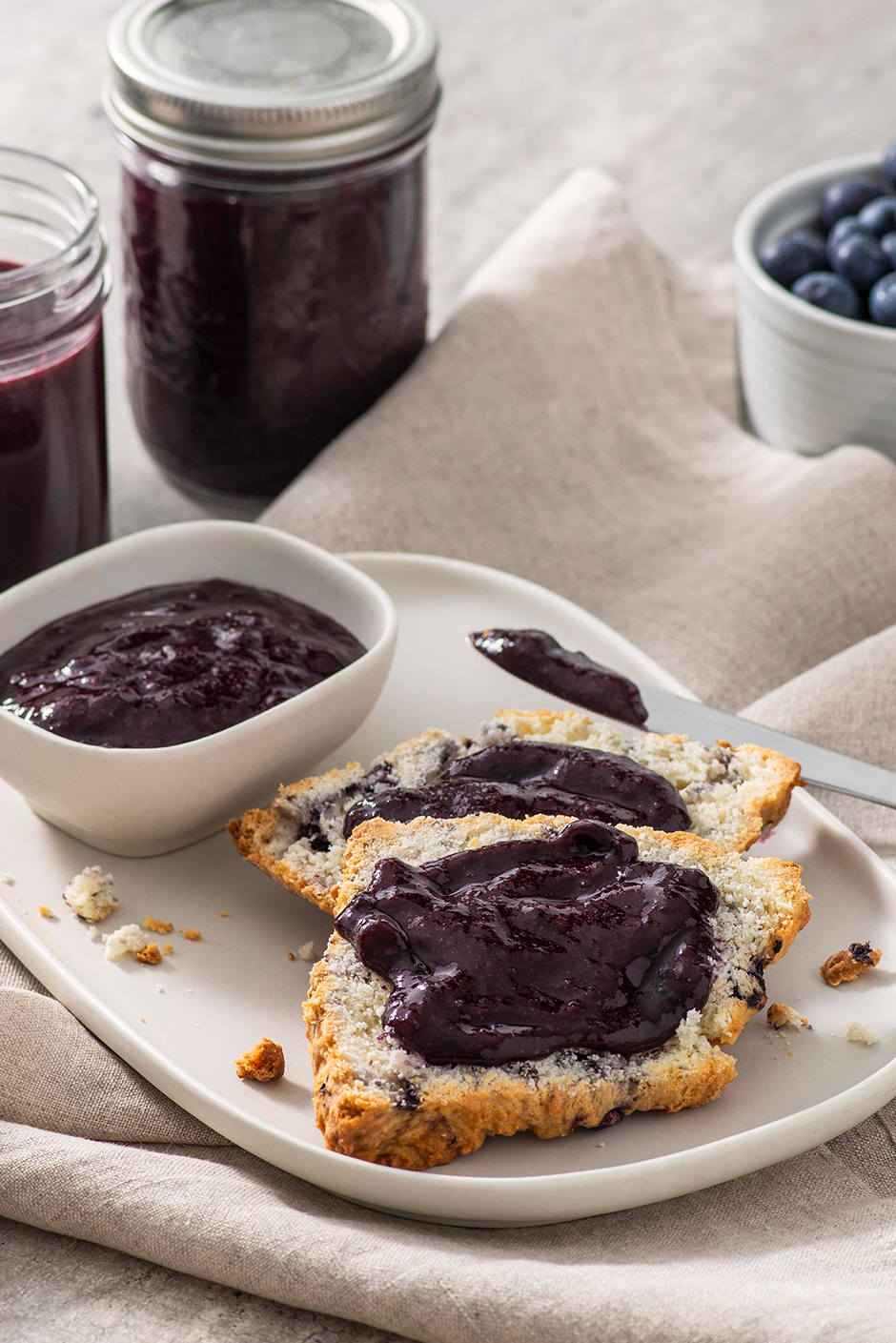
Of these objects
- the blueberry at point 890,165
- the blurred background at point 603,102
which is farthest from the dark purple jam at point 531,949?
the blurred background at point 603,102

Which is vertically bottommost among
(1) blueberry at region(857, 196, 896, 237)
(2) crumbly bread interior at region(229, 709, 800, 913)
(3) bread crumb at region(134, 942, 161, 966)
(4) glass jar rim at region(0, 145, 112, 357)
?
(3) bread crumb at region(134, 942, 161, 966)

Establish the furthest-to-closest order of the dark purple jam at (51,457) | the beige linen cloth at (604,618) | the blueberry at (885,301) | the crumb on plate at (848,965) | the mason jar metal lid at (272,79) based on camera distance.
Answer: the blueberry at (885,301), the mason jar metal lid at (272,79), the dark purple jam at (51,457), the crumb on plate at (848,965), the beige linen cloth at (604,618)

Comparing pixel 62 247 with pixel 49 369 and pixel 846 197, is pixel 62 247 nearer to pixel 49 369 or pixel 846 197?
pixel 49 369

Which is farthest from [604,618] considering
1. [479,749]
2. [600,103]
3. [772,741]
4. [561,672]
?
[600,103]

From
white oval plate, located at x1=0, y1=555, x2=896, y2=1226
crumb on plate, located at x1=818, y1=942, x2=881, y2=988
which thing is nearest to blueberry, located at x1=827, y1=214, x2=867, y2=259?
white oval plate, located at x1=0, y1=555, x2=896, y2=1226

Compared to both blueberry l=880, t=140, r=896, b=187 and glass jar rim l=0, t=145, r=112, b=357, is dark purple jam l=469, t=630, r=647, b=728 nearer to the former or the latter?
glass jar rim l=0, t=145, r=112, b=357

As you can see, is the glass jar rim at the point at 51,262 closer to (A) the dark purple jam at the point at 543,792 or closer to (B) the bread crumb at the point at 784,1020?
(A) the dark purple jam at the point at 543,792

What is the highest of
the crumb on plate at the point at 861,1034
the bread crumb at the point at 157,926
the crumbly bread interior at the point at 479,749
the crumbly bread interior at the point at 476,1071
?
the crumbly bread interior at the point at 476,1071

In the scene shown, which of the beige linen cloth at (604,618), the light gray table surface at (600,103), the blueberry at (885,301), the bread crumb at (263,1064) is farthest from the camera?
the light gray table surface at (600,103)
